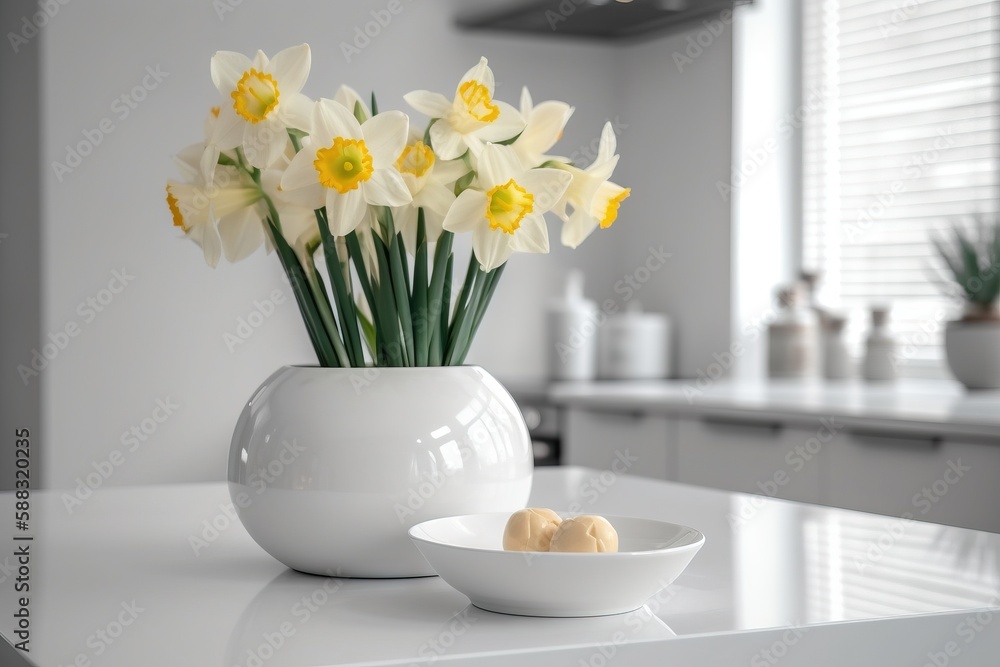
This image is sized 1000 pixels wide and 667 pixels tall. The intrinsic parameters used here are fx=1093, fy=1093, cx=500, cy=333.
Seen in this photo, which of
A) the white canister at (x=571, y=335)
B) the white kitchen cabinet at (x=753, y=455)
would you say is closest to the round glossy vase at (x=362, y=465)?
the white kitchen cabinet at (x=753, y=455)

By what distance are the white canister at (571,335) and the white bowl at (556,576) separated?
2601 mm

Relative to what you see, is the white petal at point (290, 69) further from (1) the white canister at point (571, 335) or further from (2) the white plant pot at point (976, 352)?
(1) the white canister at point (571, 335)

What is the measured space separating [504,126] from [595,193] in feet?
0.31

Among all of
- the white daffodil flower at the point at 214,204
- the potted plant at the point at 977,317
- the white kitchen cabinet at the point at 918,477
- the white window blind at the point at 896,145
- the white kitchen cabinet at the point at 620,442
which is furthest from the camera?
the white window blind at the point at 896,145

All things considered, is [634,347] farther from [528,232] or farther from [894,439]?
[528,232]

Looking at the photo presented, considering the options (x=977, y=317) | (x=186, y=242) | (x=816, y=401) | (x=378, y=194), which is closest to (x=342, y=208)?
(x=378, y=194)

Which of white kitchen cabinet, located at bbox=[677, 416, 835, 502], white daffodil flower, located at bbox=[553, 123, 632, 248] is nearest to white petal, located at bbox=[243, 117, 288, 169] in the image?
white daffodil flower, located at bbox=[553, 123, 632, 248]

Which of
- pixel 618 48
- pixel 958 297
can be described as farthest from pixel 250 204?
pixel 618 48

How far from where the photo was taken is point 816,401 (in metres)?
2.38

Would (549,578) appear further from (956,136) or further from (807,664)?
(956,136)

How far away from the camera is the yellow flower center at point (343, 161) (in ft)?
2.69

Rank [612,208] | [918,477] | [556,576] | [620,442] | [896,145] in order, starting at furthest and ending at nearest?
[896,145] → [620,442] → [918,477] → [612,208] → [556,576]

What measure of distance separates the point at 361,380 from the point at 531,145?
0.79 ft

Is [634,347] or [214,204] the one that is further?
[634,347]
